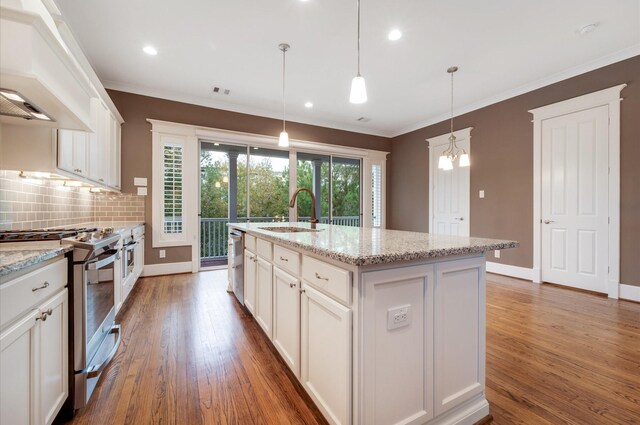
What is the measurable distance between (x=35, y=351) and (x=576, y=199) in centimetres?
515

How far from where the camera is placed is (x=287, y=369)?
6.13 feet

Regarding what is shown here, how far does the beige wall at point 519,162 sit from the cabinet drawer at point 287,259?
3961 mm

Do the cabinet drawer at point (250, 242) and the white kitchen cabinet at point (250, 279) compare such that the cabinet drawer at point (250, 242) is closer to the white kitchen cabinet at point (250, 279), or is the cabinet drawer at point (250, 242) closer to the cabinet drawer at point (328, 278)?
the white kitchen cabinet at point (250, 279)

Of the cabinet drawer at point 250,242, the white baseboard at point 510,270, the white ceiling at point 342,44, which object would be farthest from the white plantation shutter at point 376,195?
the cabinet drawer at point 250,242

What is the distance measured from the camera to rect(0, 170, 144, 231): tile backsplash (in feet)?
6.48

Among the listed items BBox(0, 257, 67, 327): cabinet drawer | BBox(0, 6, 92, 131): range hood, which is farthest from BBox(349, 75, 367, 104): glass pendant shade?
BBox(0, 257, 67, 327): cabinet drawer

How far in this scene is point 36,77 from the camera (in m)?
1.20

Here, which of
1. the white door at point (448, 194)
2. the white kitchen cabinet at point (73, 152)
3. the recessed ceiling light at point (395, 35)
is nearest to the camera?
the white kitchen cabinet at point (73, 152)

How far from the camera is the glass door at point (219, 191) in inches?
192

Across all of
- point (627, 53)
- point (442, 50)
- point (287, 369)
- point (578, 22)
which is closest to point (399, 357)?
point (287, 369)

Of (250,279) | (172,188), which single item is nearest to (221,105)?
(172,188)

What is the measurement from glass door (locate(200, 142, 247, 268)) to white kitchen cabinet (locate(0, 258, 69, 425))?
3.58 meters

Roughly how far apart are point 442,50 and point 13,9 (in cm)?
354

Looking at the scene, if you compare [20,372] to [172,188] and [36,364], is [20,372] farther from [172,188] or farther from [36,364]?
[172,188]
